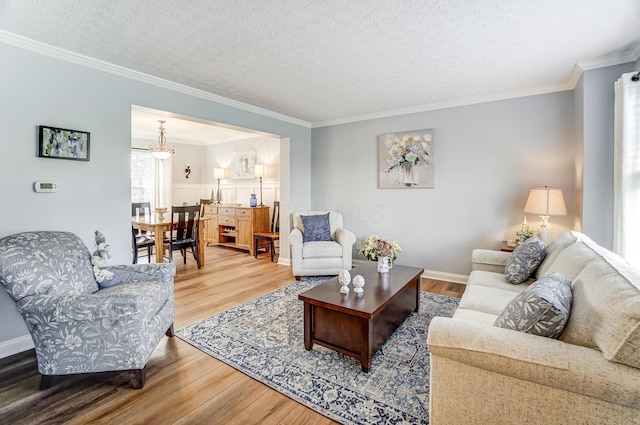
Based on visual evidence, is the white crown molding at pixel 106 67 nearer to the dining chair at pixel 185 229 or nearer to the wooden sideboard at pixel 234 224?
the dining chair at pixel 185 229

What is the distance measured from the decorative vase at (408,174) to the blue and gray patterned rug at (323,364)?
1.89 metres

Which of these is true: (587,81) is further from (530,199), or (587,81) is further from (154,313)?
(154,313)

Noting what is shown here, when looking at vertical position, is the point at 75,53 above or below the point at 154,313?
above

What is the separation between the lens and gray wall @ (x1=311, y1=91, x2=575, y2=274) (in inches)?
138

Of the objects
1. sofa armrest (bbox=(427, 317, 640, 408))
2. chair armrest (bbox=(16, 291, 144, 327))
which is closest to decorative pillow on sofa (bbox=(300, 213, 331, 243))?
chair armrest (bbox=(16, 291, 144, 327))

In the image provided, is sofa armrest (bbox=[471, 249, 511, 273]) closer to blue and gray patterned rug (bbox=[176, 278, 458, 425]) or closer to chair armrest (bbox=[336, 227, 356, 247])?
blue and gray patterned rug (bbox=[176, 278, 458, 425])

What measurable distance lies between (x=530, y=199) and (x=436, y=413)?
2.82m

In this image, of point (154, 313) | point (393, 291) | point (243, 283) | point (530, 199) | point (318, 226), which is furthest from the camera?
point (318, 226)

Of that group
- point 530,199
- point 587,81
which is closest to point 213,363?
point 530,199

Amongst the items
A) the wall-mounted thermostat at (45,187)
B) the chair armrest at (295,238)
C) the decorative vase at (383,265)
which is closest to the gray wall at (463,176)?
the chair armrest at (295,238)

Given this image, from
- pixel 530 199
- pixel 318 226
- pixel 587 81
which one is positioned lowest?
pixel 318 226

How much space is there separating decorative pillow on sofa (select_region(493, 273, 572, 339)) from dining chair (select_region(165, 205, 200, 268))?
4381 mm

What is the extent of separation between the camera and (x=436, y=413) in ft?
4.32

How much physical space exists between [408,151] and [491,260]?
1958 millimetres
